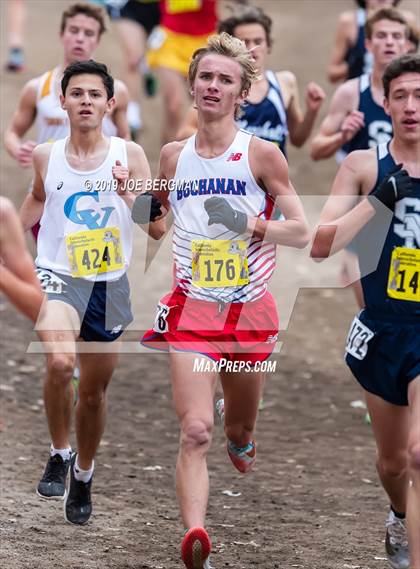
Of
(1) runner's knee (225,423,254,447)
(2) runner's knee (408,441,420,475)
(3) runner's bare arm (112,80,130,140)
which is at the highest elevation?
(2) runner's knee (408,441,420,475)

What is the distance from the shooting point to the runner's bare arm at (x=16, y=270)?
15.2 feet

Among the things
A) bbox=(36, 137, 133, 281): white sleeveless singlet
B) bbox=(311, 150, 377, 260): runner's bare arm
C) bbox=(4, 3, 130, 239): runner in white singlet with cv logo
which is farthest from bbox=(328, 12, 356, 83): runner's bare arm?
bbox=(311, 150, 377, 260): runner's bare arm

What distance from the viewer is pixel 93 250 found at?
6.58 metres

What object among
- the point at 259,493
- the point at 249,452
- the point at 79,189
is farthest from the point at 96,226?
the point at 259,493

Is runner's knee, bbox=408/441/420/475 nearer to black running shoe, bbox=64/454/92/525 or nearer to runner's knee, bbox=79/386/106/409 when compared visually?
runner's knee, bbox=79/386/106/409

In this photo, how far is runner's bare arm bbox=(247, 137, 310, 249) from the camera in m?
5.99

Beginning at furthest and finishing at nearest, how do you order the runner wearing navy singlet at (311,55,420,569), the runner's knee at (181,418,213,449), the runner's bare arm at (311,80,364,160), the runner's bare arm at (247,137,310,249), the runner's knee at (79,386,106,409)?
the runner's bare arm at (311,80,364,160), the runner's knee at (79,386,106,409), the runner's bare arm at (247,137,310,249), the runner wearing navy singlet at (311,55,420,569), the runner's knee at (181,418,213,449)

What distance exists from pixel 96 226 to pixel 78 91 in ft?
2.16

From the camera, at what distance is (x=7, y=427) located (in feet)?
27.4

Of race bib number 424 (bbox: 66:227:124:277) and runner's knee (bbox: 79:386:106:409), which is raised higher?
race bib number 424 (bbox: 66:227:124:277)

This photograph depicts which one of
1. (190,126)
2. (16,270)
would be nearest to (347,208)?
(16,270)

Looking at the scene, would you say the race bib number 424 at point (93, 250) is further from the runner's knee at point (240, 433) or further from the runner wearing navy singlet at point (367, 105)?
the runner wearing navy singlet at point (367, 105)

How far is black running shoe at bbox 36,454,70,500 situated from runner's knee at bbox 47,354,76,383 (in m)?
0.48

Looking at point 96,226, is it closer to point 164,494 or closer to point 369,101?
point 164,494
